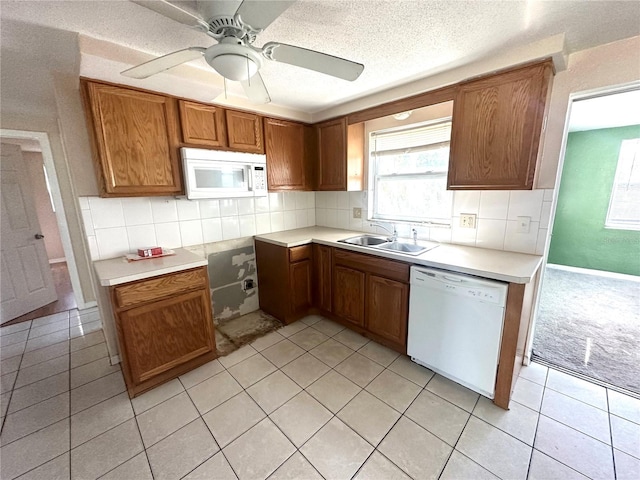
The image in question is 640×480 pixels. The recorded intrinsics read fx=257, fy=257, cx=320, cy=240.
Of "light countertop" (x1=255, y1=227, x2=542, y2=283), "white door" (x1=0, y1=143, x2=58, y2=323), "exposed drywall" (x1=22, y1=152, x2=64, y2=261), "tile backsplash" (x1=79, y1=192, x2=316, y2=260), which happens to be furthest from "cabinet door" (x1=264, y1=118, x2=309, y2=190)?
"exposed drywall" (x1=22, y1=152, x2=64, y2=261)

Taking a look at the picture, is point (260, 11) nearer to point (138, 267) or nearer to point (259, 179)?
point (259, 179)

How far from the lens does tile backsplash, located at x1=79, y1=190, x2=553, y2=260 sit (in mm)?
1881

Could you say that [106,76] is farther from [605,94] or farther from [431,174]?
[605,94]

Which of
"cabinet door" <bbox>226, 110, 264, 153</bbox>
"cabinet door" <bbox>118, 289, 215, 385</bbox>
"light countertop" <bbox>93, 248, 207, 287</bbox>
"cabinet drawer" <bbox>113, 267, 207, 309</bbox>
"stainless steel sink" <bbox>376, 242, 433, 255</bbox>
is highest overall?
"cabinet door" <bbox>226, 110, 264, 153</bbox>

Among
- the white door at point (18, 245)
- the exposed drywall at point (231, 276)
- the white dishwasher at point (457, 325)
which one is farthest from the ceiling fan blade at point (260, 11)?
the white door at point (18, 245)

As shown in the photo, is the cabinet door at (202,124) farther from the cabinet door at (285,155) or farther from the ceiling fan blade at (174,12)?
the ceiling fan blade at (174,12)

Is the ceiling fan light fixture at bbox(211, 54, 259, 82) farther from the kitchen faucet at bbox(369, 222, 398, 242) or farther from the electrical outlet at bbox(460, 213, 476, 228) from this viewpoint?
the electrical outlet at bbox(460, 213, 476, 228)

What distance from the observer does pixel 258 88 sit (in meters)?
1.43

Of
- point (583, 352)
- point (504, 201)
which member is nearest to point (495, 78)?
point (504, 201)

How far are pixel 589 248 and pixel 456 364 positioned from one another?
149 inches

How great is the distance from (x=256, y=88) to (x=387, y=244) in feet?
5.50

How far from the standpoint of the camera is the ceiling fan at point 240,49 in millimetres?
912

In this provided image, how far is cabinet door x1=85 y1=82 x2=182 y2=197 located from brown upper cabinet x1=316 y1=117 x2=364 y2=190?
145 centimetres

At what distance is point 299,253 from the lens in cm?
255
